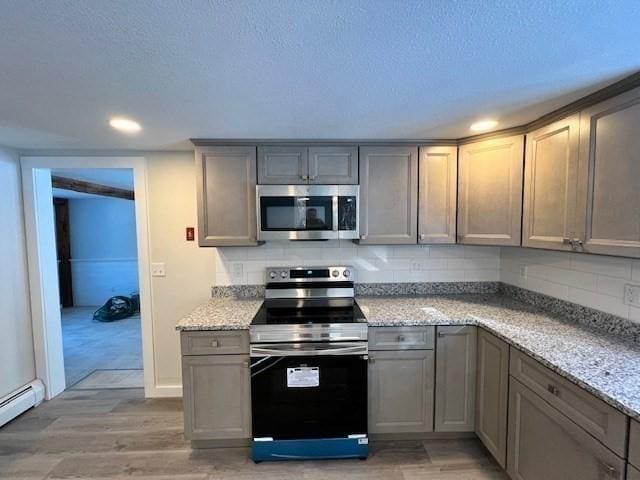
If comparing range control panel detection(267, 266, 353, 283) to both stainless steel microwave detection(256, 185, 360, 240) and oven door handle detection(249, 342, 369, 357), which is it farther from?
oven door handle detection(249, 342, 369, 357)

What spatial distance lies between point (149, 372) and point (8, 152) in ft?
7.03

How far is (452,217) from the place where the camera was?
7.86 ft

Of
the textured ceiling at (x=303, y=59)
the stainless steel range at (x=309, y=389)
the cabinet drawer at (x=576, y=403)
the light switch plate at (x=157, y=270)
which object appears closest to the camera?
the textured ceiling at (x=303, y=59)

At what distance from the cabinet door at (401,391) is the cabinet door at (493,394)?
30 cm

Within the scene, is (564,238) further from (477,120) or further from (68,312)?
(68,312)

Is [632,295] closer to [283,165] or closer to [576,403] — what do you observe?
[576,403]

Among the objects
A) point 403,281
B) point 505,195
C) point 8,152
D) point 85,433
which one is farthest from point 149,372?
point 505,195

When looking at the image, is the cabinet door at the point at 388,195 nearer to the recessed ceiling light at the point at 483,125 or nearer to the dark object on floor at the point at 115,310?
the recessed ceiling light at the point at 483,125

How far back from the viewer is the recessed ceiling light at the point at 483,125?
1.97 m

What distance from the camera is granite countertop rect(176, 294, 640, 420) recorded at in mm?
1202

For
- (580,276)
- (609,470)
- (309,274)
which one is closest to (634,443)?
(609,470)

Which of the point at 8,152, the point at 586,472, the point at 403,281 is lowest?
the point at 586,472

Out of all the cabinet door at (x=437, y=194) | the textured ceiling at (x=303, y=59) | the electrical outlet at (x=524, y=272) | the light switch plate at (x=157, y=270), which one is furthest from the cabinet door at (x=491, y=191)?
the light switch plate at (x=157, y=270)

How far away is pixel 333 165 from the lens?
233 centimetres
